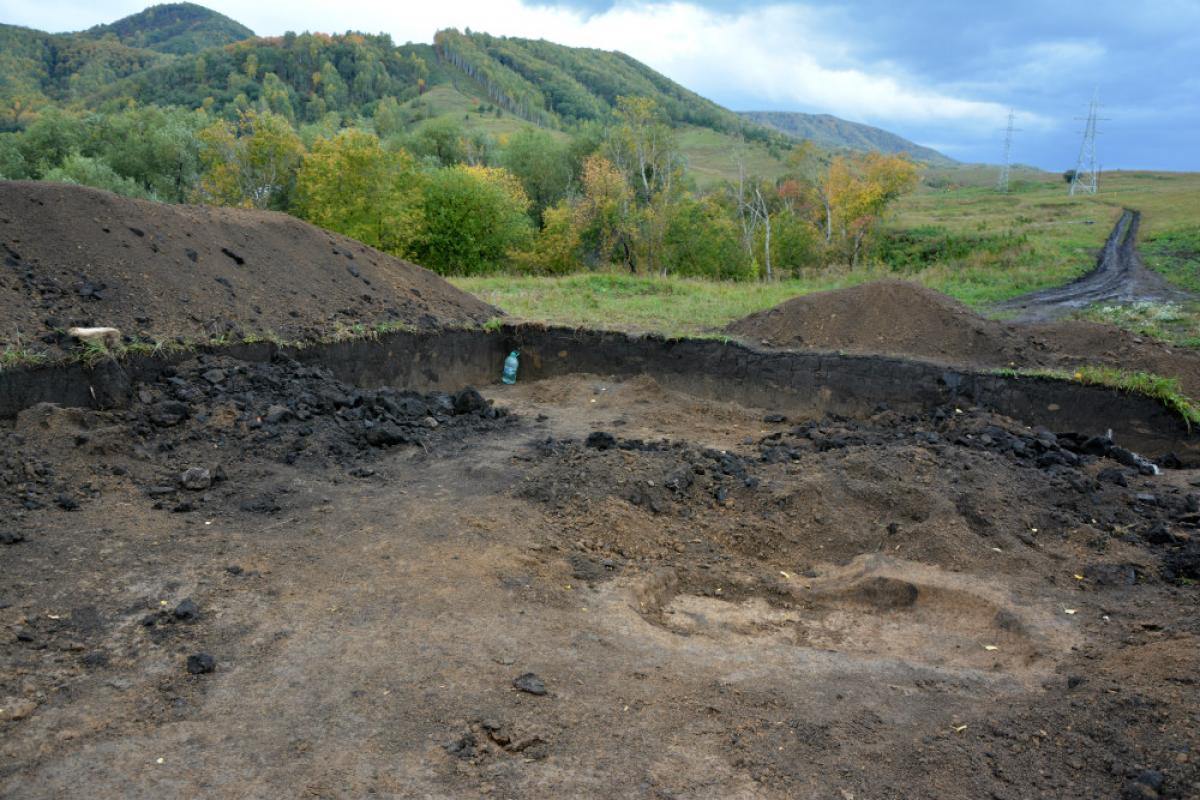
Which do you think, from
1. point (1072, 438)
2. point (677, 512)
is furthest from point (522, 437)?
point (1072, 438)

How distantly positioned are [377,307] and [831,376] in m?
7.17

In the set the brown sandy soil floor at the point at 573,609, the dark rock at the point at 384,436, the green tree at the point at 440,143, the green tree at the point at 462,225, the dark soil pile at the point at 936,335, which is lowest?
the brown sandy soil floor at the point at 573,609

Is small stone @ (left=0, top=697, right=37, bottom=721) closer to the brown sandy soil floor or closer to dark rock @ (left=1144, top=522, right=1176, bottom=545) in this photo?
the brown sandy soil floor

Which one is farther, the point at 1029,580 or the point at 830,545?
the point at 830,545

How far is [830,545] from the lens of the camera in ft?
23.7

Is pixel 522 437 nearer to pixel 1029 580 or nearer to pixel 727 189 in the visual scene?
pixel 1029 580

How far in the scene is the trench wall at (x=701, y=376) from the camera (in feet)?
27.9

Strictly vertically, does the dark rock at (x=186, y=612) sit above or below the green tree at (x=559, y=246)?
below

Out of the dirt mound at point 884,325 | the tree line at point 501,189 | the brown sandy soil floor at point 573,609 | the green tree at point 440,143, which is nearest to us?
the brown sandy soil floor at point 573,609

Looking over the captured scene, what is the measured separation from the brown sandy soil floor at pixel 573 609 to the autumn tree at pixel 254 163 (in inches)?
1044

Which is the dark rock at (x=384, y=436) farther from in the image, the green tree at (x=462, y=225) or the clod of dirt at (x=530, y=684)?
the green tree at (x=462, y=225)

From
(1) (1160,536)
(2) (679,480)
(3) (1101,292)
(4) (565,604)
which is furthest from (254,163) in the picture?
(1) (1160,536)

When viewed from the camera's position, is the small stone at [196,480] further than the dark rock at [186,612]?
Yes

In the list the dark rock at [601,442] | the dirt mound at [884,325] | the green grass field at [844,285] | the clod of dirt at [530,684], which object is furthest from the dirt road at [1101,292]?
the clod of dirt at [530,684]
